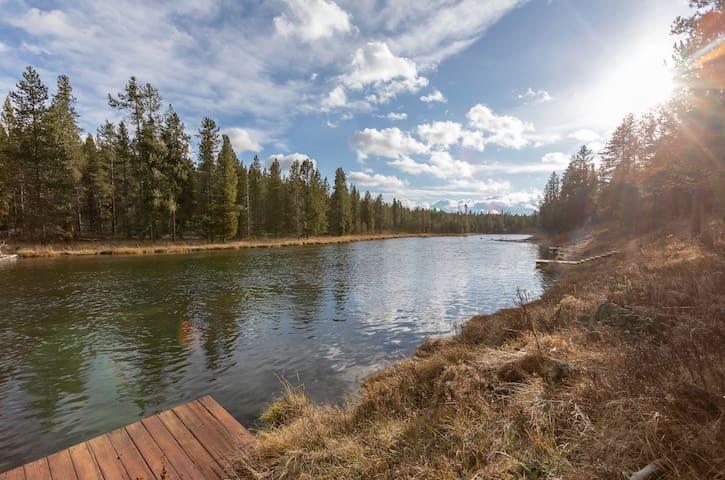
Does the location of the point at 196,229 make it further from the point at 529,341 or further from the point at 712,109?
the point at 712,109

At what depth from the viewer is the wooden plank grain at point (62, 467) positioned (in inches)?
154

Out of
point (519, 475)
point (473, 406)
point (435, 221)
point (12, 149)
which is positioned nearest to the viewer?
point (519, 475)

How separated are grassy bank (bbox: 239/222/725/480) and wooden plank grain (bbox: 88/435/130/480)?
1605mm

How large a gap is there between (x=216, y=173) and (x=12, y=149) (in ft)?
68.1

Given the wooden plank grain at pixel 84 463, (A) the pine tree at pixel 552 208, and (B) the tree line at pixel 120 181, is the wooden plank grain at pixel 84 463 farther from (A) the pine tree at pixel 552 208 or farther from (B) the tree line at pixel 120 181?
(A) the pine tree at pixel 552 208

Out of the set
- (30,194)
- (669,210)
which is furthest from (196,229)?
(669,210)

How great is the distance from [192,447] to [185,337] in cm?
691

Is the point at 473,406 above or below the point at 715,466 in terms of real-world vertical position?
below

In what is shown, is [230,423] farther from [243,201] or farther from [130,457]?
[243,201]

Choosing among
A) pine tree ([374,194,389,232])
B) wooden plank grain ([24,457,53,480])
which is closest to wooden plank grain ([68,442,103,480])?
wooden plank grain ([24,457,53,480])

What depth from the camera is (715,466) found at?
2.16 meters

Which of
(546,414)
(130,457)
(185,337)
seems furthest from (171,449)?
(185,337)

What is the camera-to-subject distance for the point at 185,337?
410 inches

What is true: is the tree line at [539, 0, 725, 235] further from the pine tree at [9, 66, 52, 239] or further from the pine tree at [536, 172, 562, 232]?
the pine tree at [9, 66, 52, 239]
